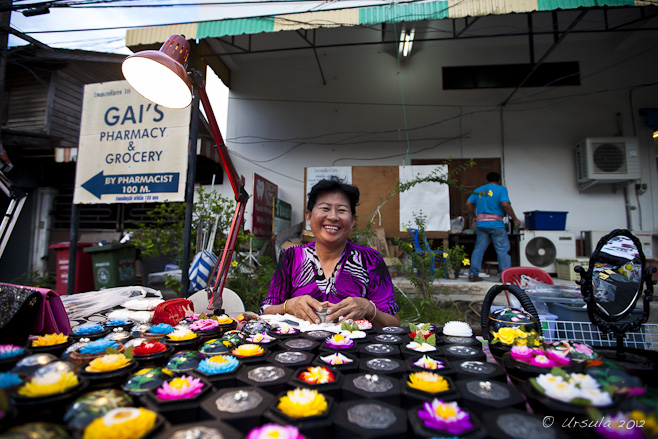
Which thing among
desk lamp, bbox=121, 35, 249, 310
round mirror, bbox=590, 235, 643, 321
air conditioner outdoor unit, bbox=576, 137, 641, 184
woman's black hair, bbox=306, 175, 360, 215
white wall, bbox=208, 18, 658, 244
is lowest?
round mirror, bbox=590, 235, 643, 321

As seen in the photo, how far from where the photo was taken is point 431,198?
646 centimetres

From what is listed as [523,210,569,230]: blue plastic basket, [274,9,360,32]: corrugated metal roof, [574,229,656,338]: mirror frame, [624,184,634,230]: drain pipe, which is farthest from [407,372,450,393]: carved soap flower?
[624,184,634,230]: drain pipe

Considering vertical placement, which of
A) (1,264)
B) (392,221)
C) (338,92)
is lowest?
(1,264)

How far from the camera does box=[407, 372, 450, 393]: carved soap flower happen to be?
0.71 meters

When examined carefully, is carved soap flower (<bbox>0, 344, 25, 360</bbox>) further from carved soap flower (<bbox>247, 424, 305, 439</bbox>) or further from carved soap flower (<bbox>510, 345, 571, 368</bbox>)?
carved soap flower (<bbox>510, 345, 571, 368</bbox>)

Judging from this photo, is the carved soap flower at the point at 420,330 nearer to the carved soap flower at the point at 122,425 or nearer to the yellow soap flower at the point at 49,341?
the carved soap flower at the point at 122,425

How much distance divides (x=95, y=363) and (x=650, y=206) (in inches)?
370

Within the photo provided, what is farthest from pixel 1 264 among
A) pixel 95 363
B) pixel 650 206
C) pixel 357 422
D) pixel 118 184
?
pixel 650 206

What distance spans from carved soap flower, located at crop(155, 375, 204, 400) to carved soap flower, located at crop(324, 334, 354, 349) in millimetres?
458

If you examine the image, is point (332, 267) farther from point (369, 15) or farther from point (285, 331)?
point (369, 15)

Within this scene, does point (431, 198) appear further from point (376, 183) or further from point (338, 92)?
point (338, 92)

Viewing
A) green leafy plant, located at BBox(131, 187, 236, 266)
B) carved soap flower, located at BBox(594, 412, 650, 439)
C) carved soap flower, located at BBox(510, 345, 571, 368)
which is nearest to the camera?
carved soap flower, located at BBox(594, 412, 650, 439)

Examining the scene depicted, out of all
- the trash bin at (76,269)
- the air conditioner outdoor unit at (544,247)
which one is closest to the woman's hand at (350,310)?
the trash bin at (76,269)

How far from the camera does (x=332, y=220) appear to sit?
1.91 m
